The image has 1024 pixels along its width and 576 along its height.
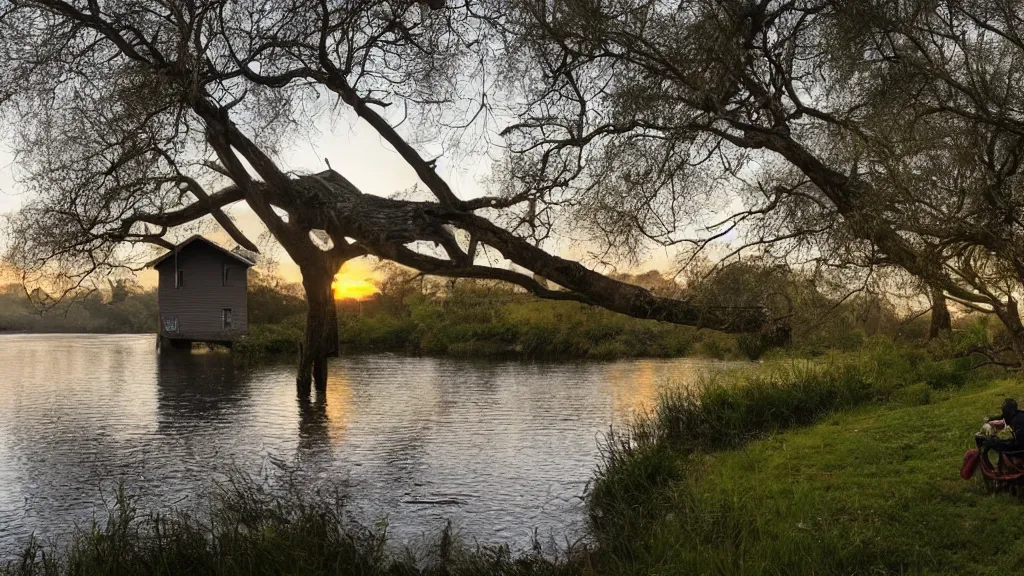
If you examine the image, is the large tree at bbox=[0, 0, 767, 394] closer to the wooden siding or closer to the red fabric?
the red fabric

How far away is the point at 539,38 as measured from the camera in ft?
30.2

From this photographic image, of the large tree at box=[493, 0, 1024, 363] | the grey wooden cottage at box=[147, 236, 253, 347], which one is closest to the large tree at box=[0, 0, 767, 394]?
the large tree at box=[493, 0, 1024, 363]

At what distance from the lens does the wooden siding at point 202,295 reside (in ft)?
144

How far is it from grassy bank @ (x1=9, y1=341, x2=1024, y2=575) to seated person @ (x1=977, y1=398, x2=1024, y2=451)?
55cm

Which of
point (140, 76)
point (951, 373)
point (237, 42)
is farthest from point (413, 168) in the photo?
point (951, 373)

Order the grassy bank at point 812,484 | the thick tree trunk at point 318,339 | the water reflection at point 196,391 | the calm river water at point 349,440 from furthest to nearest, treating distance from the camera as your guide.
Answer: the thick tree trunk at point 318,339 < the water reflection at point 196,391 < the calm river water at point 349,440 < the grassy bank at point 812,484

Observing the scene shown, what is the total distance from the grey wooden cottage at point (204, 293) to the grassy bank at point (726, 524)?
3498cm

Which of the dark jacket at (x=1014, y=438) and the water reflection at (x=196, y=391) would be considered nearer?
the dark jacket at (x=1014, y=438)

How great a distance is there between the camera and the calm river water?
11141 mm

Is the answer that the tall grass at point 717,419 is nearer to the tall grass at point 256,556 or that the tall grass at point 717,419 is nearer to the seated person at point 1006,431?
the tall grass at point 256,556

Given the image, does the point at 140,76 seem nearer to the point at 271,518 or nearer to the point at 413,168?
the point at 413,168

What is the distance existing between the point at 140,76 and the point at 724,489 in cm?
871

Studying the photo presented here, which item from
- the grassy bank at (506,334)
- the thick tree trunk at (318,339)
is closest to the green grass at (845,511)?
the thick tree trunk at (318,339)

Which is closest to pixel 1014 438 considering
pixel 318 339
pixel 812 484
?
pixel 812 484
